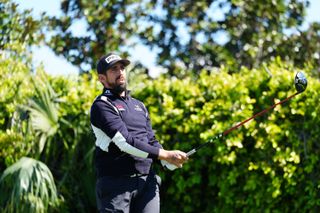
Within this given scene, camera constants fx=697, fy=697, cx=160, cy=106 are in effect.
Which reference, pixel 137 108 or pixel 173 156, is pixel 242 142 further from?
pixel 173 156

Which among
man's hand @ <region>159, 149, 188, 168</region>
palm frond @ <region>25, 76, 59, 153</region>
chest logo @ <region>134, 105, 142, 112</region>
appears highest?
chest logo @ <region>134, 105, 142, 112</region>

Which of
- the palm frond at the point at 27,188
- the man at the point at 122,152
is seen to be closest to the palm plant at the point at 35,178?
the palm frond at the point at 27,188

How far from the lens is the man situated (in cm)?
534

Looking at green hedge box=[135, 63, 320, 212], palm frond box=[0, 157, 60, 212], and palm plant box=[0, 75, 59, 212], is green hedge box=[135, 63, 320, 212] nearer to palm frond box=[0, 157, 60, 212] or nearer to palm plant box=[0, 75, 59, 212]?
palm plant box=[0, 75, 59, 212]

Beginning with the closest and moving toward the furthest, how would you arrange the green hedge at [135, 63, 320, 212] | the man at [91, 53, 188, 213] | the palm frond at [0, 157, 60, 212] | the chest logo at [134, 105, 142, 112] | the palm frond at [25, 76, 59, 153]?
the man at [91, 53, 188, 213] < the chest logo at [134, 105, 142, 112] < the green hedge at [135, 63, 320, 212] < the palm frond at [0, 157, 60, 212] < the palm frond at [25, 76, 59, 153]

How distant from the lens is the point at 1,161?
868cm

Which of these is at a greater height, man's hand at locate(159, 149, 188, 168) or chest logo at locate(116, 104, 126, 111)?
chest logo at locate(116, 104, 126, 111)

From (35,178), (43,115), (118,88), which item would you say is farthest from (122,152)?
(43,115)

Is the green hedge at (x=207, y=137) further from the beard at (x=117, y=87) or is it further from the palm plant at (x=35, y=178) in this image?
the beard at (x=117, y=87)

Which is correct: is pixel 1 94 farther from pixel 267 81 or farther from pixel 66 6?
pixel 66 6

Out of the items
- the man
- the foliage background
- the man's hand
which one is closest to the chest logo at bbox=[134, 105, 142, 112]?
the man

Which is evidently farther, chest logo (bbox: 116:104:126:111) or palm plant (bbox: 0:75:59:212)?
palm plant (bbox: 0:75:59:212)

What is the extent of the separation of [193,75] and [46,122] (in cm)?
793

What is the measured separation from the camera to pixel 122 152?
5.50 m
